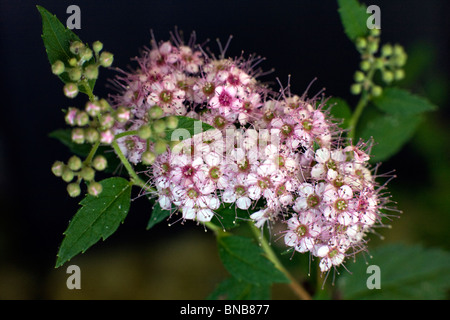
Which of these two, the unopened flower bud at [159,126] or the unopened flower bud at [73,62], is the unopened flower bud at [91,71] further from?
the unopened flower bud at [159,126]

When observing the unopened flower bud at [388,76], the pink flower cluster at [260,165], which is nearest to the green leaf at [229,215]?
the pink flower cluster at [260,165]

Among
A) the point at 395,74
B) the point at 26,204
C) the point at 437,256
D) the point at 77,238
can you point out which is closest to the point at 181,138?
the point at 77,238

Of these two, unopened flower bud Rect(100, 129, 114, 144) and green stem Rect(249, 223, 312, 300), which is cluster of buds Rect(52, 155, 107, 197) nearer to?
unopened flower bud Rect(100, 129, 114, 144)

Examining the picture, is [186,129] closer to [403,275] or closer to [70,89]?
[70,89]

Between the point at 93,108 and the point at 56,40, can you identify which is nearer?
the point at 93,108

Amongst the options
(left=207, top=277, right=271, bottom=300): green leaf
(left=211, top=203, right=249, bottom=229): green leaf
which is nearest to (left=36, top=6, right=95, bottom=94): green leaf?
(left=211, top=203, right=249, bottom=229): green leaf

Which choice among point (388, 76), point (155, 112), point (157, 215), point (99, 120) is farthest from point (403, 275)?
point (99, 120)
